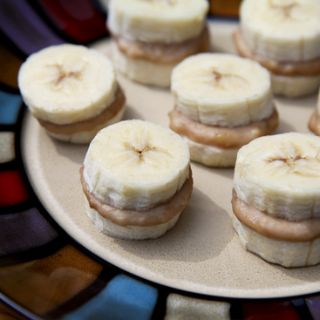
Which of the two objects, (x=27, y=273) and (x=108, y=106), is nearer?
(x=27, y=273)

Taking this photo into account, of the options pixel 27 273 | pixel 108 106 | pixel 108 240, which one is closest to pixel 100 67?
pixel 108 106

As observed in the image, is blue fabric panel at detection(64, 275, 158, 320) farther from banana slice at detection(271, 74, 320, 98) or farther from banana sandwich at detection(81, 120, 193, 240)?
banana slice at detection(271, 74, 320, 98)

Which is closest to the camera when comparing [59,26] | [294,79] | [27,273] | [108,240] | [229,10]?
[27,273]

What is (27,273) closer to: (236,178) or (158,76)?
(236,178)

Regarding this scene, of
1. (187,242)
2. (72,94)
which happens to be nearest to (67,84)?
(72,94)

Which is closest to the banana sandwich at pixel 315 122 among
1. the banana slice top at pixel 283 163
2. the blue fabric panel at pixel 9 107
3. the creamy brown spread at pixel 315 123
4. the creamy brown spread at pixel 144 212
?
the creamy brown spread at pixel 315 123

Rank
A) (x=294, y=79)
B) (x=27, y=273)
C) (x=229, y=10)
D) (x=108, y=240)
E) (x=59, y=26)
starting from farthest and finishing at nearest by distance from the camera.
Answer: (x=229, y=10) < (x=59, y=26) < (x=294, y=79) < (x=108, y=240) < (x=27, y=273)

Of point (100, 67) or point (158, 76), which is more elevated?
point (100, 67)
